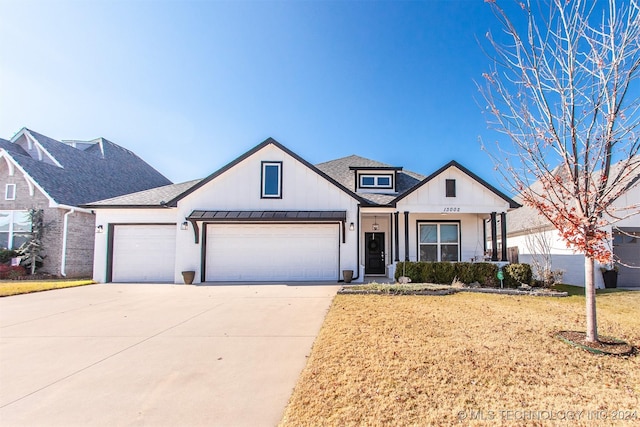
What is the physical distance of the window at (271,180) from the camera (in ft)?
43.0

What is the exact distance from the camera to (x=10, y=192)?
15789 millimetres

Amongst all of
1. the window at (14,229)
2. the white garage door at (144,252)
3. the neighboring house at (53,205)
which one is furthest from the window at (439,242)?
the window at (14,229)

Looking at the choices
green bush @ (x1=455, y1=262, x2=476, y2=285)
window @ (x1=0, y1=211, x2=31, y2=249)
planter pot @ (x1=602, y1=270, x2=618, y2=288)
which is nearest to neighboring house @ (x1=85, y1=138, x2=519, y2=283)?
green bush @ (x1=455, y1=262, x2=476, y2=285)

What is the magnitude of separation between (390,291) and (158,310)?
6147mm

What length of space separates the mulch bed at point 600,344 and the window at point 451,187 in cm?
897

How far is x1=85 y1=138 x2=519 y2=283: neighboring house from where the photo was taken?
12844mm

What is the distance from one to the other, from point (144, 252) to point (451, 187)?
529 inches

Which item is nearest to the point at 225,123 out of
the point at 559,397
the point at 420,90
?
the point at 420,90

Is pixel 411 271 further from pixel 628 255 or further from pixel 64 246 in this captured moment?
pixel 64 246

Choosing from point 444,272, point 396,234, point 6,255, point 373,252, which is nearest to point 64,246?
point 6,255

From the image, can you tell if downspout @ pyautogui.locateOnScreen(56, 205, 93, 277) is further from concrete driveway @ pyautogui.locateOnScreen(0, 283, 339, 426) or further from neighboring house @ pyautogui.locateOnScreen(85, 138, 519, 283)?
concrete driveway @ pyautogui.locateOnScreen(0, 283, 339, 426)

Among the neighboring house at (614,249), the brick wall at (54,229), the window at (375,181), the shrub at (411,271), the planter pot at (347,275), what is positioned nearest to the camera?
the shrub at (411,271)

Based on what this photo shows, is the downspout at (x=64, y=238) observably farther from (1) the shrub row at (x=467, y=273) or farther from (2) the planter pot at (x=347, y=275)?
(1) the shrub row at (x=467, y=273)

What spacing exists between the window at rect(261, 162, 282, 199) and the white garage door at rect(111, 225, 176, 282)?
431cm
